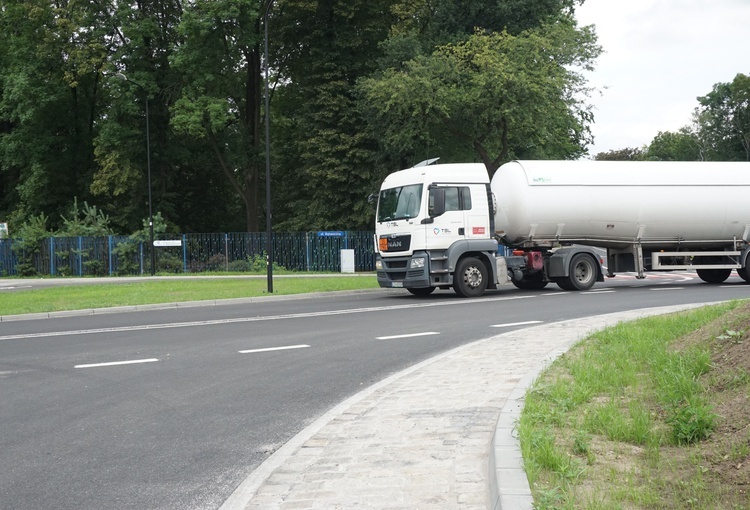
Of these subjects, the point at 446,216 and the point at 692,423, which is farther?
the point at 446,216

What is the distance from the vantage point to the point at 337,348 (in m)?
11.7

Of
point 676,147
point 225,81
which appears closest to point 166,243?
point 225,81

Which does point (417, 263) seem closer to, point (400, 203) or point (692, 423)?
point (400, 203)

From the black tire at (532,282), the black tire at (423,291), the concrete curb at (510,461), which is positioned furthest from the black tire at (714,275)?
the concrete curb at (510,461)

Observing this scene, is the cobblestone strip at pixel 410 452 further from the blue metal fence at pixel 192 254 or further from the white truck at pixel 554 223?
the blue metal fence at pixel 192 254

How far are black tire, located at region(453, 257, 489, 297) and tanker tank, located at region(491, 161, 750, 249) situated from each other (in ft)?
4.66

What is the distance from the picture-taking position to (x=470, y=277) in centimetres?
2084

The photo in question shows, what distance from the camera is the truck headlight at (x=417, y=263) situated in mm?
19969

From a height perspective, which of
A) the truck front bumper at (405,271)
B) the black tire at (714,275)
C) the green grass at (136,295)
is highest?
the truck front bumper at (405,271)

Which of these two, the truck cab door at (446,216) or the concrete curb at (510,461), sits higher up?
the truck cab door at (446,216)

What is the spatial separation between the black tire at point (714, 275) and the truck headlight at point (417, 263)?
10.2m

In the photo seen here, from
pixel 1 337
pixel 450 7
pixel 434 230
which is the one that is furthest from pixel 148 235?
pixel 1 337

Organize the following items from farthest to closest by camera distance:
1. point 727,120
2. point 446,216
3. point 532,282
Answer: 1. point 727,120
2. point 532,282
3. point 446,216

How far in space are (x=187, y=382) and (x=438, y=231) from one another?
11787 millimetres
